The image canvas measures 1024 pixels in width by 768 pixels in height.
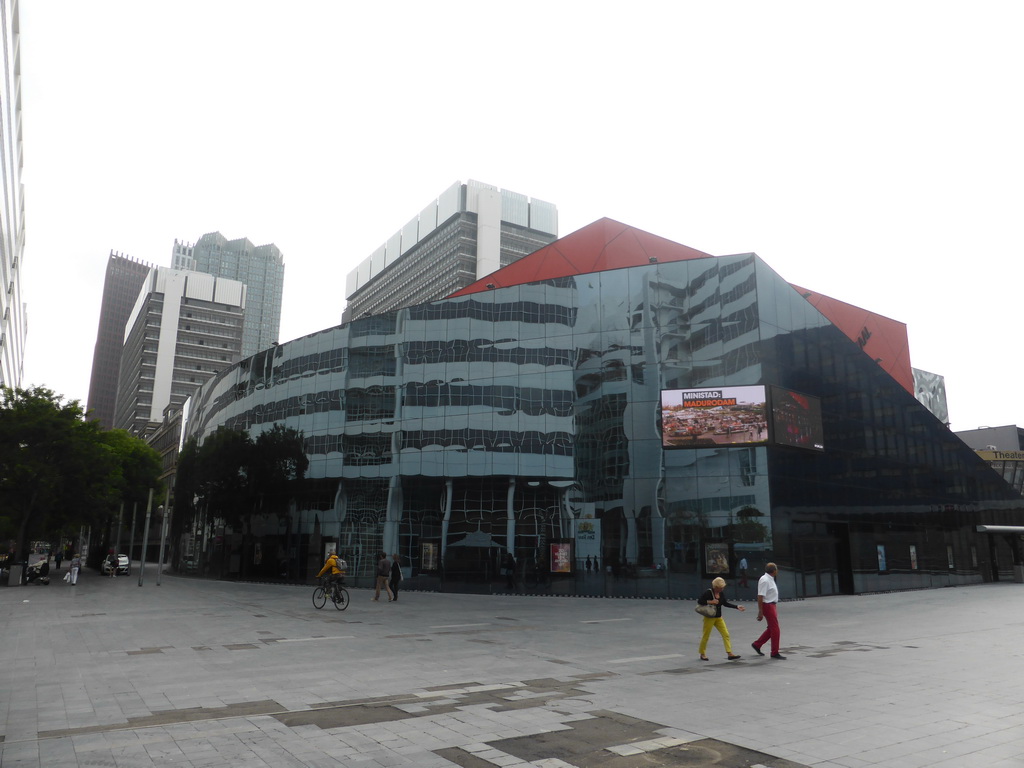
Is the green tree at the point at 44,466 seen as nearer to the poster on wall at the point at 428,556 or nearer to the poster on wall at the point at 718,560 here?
the poster on wall at the point at 428,556

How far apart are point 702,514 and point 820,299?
30952 millimetres

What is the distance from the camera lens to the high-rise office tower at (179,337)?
132m

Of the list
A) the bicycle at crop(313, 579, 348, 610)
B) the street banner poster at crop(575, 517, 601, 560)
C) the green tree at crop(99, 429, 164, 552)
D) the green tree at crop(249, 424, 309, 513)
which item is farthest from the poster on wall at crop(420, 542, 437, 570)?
the green tree at crop(99, 429, 164, 552)

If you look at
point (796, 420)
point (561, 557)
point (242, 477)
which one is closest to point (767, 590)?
point (561, 557)

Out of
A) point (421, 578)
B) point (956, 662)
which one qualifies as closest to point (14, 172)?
point (421, 578)

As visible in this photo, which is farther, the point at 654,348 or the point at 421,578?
the point at 421,578

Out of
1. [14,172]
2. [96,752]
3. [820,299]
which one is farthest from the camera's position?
→ [14,172]

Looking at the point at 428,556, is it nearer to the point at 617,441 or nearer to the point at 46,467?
the point at 617,441

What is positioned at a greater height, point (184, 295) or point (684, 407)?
point (184, 295)

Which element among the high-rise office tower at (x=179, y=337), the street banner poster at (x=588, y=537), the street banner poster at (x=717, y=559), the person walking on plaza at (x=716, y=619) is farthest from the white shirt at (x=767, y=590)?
the high-rise office tower at (x=179, y=337)

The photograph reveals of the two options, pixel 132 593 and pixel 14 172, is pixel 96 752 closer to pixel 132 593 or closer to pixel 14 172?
pixel 132 593

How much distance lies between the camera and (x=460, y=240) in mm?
108312

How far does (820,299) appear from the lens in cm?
5347

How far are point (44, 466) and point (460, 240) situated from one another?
76601mm
